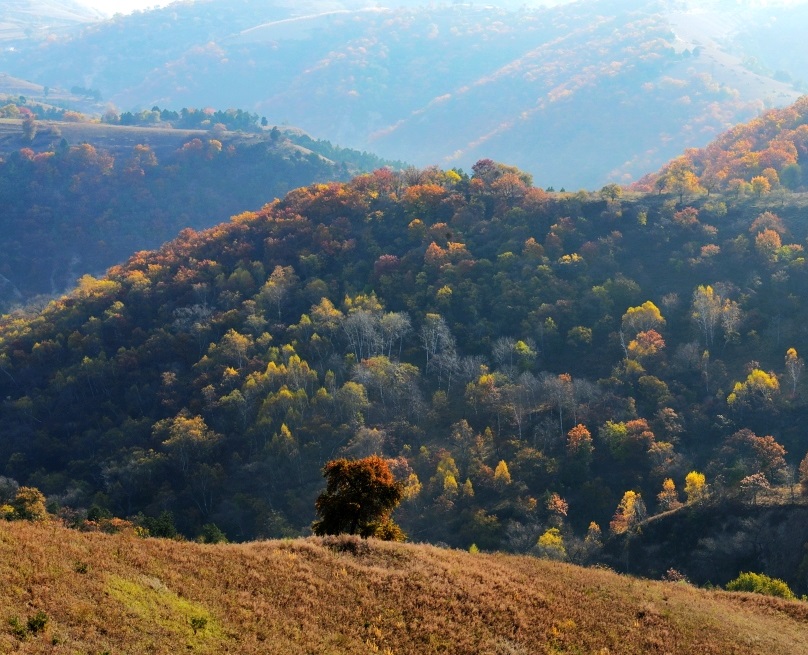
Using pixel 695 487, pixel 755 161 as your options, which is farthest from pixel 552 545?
pixel 755 161

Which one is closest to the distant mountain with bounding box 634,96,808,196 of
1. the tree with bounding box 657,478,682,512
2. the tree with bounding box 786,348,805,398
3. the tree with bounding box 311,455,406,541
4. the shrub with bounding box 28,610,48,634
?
the tree with bounding box 786,348,805,398

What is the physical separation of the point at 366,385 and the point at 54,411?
46.3 meters

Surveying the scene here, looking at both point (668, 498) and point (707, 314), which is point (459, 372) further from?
point (707, 314)

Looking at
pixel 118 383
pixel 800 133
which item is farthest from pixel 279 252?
pixel 800 133

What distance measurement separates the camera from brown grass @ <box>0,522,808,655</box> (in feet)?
91.7

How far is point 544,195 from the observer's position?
137 meters

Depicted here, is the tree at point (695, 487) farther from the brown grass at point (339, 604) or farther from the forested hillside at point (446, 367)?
the brown grass at point (339, 604)

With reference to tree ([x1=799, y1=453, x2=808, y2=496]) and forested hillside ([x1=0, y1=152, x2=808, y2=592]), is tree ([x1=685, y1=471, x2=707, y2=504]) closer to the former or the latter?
forested hillside ([x1=0, y1=152, x2=808, y2=592])

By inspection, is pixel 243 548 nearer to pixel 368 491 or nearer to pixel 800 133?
pixel 368 491

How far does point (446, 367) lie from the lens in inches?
3971

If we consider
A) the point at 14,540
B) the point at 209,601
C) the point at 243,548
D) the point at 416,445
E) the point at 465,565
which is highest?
the point at 14,540

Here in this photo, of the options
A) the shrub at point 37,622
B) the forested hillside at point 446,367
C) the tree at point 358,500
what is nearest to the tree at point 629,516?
the forested hillside at point 446,367

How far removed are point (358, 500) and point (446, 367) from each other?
5501cm

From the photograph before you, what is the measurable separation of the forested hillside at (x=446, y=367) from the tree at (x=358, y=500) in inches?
1127
